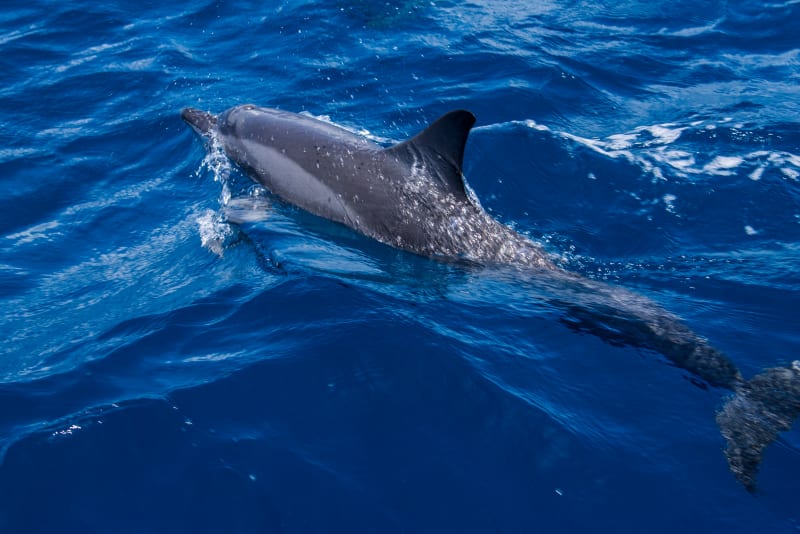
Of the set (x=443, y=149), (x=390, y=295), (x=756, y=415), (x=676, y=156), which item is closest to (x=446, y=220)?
(x=443, y=149)

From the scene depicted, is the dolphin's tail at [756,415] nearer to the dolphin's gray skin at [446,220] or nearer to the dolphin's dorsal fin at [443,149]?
the dolphin's gray skin at [446,220]

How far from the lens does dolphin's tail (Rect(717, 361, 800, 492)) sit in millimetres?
5473

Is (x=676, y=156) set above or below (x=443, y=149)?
below

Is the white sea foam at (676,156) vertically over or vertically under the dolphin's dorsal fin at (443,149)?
under

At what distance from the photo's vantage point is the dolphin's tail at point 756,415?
547 cm

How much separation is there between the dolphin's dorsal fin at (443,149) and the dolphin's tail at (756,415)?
3263 millimetres

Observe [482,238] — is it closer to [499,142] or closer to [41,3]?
[499,142]

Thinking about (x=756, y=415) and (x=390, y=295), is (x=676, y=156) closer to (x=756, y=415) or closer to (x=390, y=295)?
(x=390, y=295)

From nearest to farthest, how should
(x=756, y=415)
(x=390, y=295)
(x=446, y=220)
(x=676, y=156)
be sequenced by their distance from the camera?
(x=756, y=415) → (x=390, y=295) → (x=446, y=220) → (x=676, y=156)

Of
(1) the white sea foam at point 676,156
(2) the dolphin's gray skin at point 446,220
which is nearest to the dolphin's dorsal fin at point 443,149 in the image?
(2) the dolphin's gray skin at point 446,220

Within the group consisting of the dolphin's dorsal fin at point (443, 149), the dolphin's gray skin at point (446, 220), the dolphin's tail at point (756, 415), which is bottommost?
the dolphin's tail at point (756, 415)

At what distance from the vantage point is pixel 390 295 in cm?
746

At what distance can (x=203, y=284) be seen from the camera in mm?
8367

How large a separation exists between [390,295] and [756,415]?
3.26m
